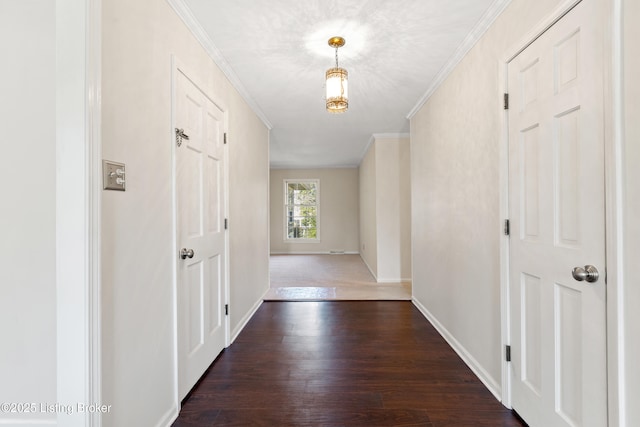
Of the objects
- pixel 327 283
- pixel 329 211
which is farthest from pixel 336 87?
pixel 329 211

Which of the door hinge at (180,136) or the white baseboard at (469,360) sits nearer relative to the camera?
the door hinge at (180,136)

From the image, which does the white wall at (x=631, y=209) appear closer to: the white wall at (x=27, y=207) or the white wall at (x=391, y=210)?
the white wall at (x=27, y=207)

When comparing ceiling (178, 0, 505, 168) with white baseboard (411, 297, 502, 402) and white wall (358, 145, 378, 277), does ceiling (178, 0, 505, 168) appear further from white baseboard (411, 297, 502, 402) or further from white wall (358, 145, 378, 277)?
white baseboard (411, 297, 502, 402)

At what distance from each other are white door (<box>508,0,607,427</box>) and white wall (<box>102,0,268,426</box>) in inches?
75.8

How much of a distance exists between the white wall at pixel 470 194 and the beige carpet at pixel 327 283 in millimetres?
1122

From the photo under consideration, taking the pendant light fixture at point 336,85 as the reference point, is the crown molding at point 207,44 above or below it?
above

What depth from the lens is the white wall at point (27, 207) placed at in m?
1.39

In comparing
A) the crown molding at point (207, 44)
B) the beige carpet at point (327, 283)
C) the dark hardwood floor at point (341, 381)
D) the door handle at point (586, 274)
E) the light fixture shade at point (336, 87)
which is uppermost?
the crown molding at point (207, 44)

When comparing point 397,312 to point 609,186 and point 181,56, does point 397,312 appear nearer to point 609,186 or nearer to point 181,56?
point 609,186

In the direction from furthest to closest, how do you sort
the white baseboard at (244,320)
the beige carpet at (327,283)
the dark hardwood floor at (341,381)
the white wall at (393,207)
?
the white wall at (393,207) → the beige carpet at (327,283) → the white baseboard at (244,320) → the dark hardwood floor at (341,381)

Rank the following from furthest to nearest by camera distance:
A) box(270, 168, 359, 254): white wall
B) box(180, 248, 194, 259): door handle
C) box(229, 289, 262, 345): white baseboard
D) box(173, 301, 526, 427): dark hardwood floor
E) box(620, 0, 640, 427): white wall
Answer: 1. box(270, 168, 359, 254): white wall
2. box(229, 289, 262, 345): white baseboard
3. box(180, 248, 194, 259): door handle
4. box(173, 301, 526, 427): dark hardwood floor
5. box(620, 0, 640, 427): white wall

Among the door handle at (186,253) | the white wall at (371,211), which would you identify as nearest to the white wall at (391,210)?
the white wall at (371,211)

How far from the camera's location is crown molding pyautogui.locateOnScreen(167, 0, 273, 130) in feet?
5.94

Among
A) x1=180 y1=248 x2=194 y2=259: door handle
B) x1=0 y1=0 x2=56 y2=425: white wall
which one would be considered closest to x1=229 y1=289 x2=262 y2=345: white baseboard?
x1=180 y1=248 x2=194 y2=259: door handle
